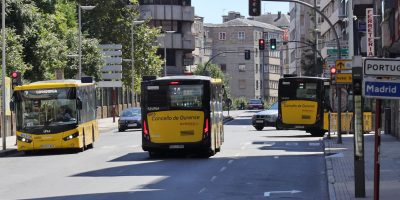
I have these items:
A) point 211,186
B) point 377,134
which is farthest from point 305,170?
point 377,134

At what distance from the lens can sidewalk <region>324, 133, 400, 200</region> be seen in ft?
63.5

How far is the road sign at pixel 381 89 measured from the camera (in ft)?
45.1

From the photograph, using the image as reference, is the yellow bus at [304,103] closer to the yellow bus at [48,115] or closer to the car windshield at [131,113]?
the car windshield at [131,113]

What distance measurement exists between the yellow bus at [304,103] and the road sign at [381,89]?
1454 inches

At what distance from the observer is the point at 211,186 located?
22.0 m

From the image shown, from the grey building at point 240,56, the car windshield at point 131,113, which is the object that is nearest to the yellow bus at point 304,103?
the car windshield at point 131,113

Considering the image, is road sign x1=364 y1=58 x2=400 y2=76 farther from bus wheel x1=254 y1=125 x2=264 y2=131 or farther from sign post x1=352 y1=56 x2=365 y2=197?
bus wheel x1=254 y1=125 x2=264 y2=131

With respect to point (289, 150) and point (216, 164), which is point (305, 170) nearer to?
point (216, 164)

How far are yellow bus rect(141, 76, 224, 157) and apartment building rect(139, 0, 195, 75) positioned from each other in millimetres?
86485

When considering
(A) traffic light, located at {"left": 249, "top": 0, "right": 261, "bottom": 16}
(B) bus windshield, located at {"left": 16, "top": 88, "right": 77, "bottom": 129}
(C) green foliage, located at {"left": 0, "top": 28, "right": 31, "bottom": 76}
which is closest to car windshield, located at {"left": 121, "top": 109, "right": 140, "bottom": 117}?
(C) green foliage, located at {"left": 0, "top": 28, "right": 31, "bottom": 76}

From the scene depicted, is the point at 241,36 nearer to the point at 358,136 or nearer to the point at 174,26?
the point at 174,26

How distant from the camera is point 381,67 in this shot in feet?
46.5

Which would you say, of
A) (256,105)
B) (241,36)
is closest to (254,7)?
(256,105)

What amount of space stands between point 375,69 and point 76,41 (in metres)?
62.8
